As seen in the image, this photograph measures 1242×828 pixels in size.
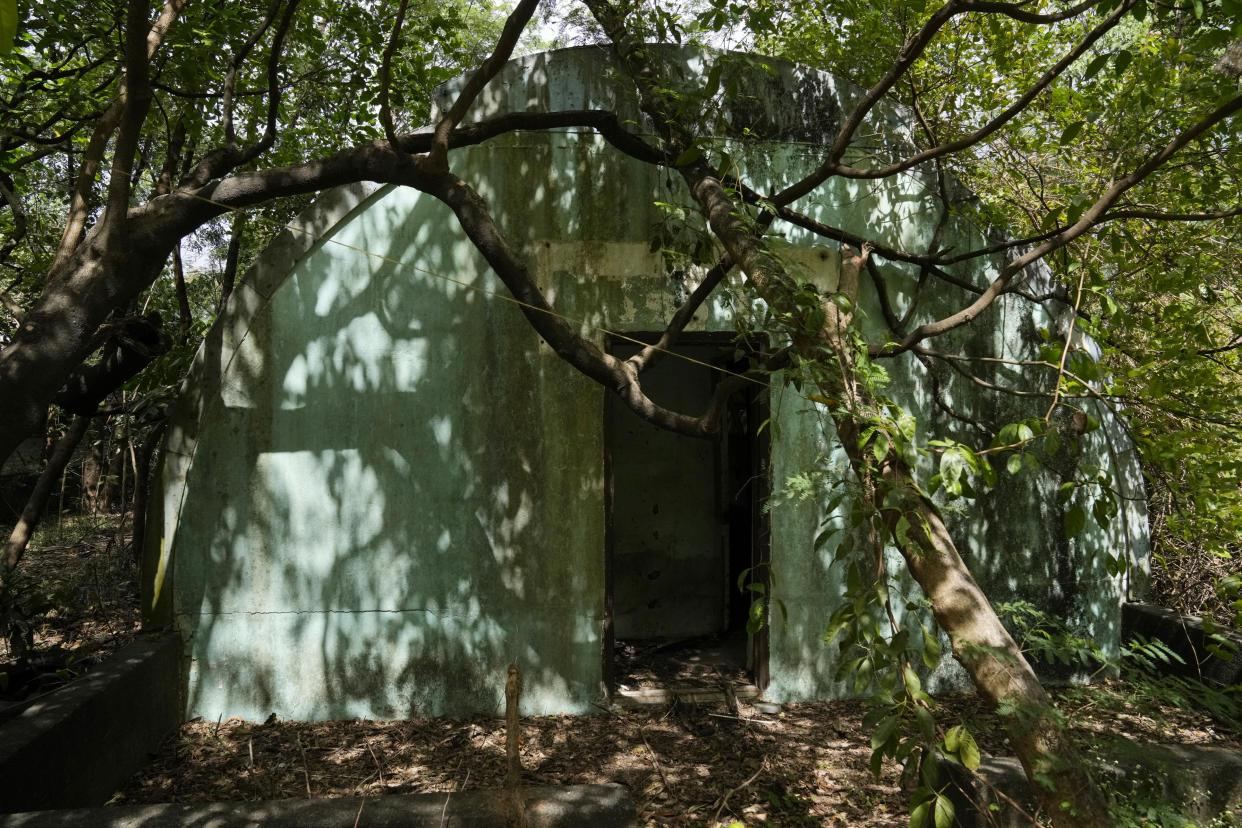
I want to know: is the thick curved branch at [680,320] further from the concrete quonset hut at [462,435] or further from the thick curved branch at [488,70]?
the thick curved branch at [488,70]

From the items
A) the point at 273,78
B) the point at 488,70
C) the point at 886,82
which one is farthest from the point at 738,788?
the point at 273,78

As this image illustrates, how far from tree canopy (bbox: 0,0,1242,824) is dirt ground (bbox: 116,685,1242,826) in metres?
1.21

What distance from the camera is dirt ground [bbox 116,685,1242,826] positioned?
3.91 meters

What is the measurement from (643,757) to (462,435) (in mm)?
2095

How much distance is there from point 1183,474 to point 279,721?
19.8ft

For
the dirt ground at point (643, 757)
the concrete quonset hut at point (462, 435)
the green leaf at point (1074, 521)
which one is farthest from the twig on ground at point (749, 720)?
the green leaf at point (1074, 521)

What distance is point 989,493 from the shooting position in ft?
17.7

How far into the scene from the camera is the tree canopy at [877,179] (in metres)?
2.43

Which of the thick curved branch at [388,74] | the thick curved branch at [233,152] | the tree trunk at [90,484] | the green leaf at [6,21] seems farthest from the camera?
the tree trunk at [90,484]

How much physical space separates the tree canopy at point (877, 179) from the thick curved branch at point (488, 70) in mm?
13

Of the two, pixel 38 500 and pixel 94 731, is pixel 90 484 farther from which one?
pixel 94 731

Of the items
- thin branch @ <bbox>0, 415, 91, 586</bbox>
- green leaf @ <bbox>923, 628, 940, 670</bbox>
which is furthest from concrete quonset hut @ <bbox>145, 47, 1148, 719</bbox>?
green leaf @ <bbox>923, 628, 940, 670</bbox>

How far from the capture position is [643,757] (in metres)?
4.41

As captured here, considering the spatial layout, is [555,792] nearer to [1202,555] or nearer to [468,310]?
[468,310]
